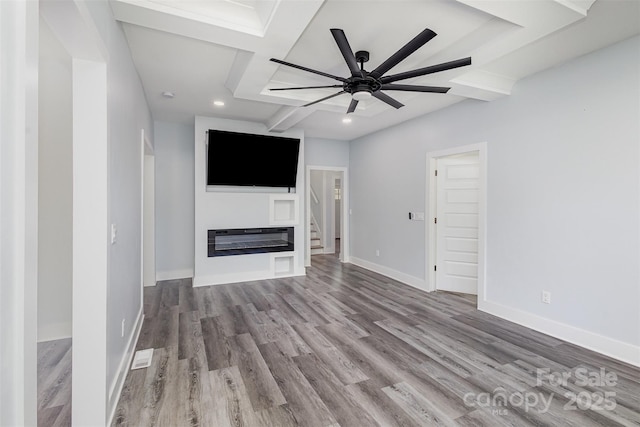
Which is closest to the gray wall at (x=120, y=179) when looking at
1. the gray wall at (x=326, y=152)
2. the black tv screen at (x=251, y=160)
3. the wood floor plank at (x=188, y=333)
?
the wood floor plank at (x=188, y=333)

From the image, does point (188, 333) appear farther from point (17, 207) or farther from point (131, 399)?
point (17, 207)

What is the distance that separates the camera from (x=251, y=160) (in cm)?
493

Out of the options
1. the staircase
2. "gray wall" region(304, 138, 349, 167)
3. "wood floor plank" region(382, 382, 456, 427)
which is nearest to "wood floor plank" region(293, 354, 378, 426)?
"wood floor plank" region(382, 382, 456, 427)

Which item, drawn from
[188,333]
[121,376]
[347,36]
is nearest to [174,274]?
[188,333]

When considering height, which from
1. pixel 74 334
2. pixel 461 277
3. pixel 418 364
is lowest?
pixel 418 364

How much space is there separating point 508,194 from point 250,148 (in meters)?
3.73

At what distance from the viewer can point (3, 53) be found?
62cm

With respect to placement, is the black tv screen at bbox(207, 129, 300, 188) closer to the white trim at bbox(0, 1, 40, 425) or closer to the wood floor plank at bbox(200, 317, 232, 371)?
the wood floor plank at bbox(200, 317, 232, 371)

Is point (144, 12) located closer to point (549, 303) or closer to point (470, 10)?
point (470, 10)

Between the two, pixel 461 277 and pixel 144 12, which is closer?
pixel 144 12

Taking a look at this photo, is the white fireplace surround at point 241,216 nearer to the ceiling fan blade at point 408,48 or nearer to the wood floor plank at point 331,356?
the wood floor plank at point 331,356

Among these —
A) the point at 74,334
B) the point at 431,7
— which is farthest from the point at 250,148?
the point at 74,334

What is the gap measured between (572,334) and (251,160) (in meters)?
4.60

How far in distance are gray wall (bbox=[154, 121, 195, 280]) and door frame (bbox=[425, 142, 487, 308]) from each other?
399 centimetres
